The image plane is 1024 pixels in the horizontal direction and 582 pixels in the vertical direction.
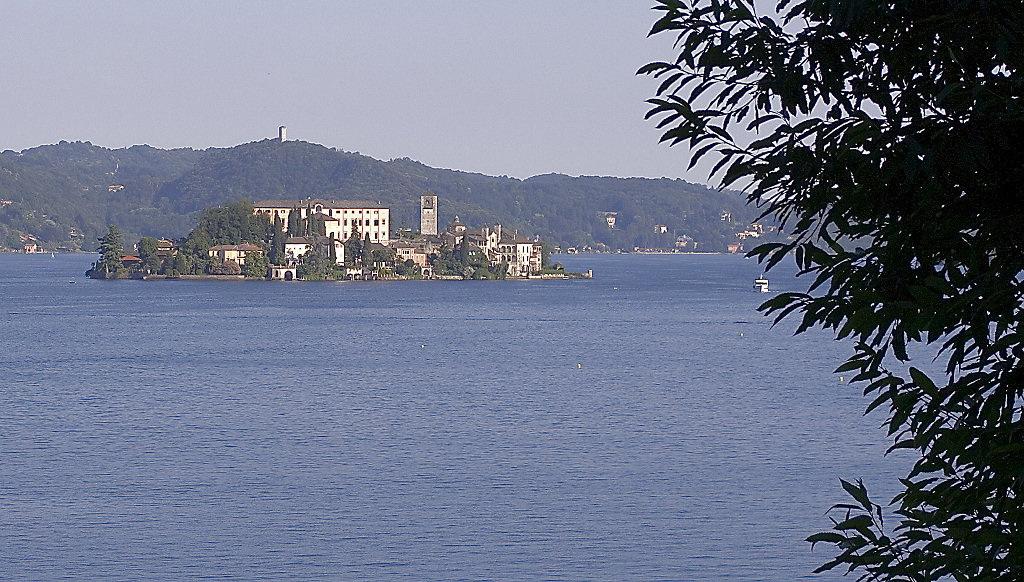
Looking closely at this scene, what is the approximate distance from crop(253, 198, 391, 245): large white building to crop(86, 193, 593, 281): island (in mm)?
292

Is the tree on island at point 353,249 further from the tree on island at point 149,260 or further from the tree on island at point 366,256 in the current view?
the tree on island at point 149,260

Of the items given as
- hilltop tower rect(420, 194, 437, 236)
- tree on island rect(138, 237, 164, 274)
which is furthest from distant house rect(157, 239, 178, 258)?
hilltop tower rect(420, 194, 437, 236)

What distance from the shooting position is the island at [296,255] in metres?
101

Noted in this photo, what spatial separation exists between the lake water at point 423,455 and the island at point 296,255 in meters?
49.6

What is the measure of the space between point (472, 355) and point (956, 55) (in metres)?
39.8

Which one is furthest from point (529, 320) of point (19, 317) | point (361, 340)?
point (19, 317)

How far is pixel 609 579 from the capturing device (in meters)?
15.7

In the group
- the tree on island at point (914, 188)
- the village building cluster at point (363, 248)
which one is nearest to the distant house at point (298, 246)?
the village building cluster at point (363, 248)

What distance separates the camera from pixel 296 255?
101m

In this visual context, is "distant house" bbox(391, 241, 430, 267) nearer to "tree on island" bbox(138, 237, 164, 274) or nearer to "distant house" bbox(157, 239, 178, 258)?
"distant house" bbox(157, 239, 178, 258)

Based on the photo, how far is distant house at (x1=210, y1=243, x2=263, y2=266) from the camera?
10219 centimetres

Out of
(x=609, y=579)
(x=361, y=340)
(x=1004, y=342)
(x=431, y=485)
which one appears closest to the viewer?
(x=1004, y=342)

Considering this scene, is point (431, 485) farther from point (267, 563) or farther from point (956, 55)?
point (956, 55)

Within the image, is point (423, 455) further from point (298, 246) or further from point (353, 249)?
point (298, 246)
